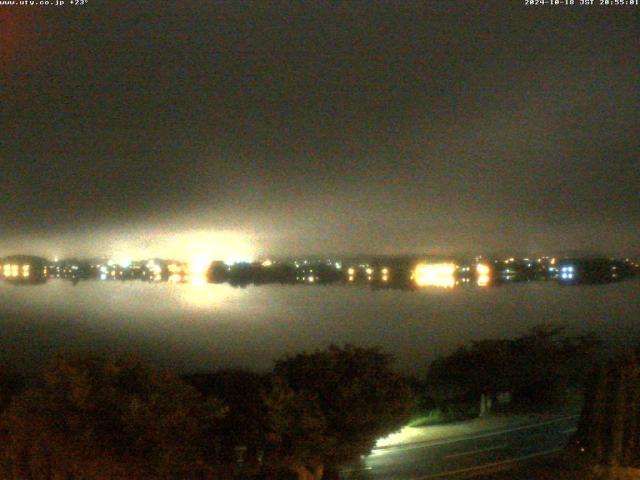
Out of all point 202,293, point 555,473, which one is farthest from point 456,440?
point 202,293

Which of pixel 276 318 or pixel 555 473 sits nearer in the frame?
pixel 555 473

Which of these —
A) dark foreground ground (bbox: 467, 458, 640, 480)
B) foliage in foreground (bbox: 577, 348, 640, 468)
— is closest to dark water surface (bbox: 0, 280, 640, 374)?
dark foreground ground (bbox: 467, 458, 640, 480)

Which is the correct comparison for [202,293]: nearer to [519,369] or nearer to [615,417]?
[519,369]

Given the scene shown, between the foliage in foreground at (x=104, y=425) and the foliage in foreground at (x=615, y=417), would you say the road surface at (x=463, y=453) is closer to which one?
the foliage in foreground at (x=615, y=417)

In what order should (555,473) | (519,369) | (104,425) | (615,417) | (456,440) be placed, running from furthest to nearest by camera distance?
(519,369)
(456,440)
(555,473)
(615,417)
(104,425)

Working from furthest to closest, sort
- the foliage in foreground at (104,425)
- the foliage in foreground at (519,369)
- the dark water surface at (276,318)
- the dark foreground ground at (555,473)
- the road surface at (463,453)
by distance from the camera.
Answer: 1. the dark water surface at (276,318)
2. the foliage in foreground at (519,369)
3. the road surface at (463,453)
4. the dark foreground ground at (555,473)
5. the foliage in foreground at (104,425)

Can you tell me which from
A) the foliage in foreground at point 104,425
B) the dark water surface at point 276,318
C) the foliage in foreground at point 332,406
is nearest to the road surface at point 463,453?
the foliage in foreground at point 332,406
